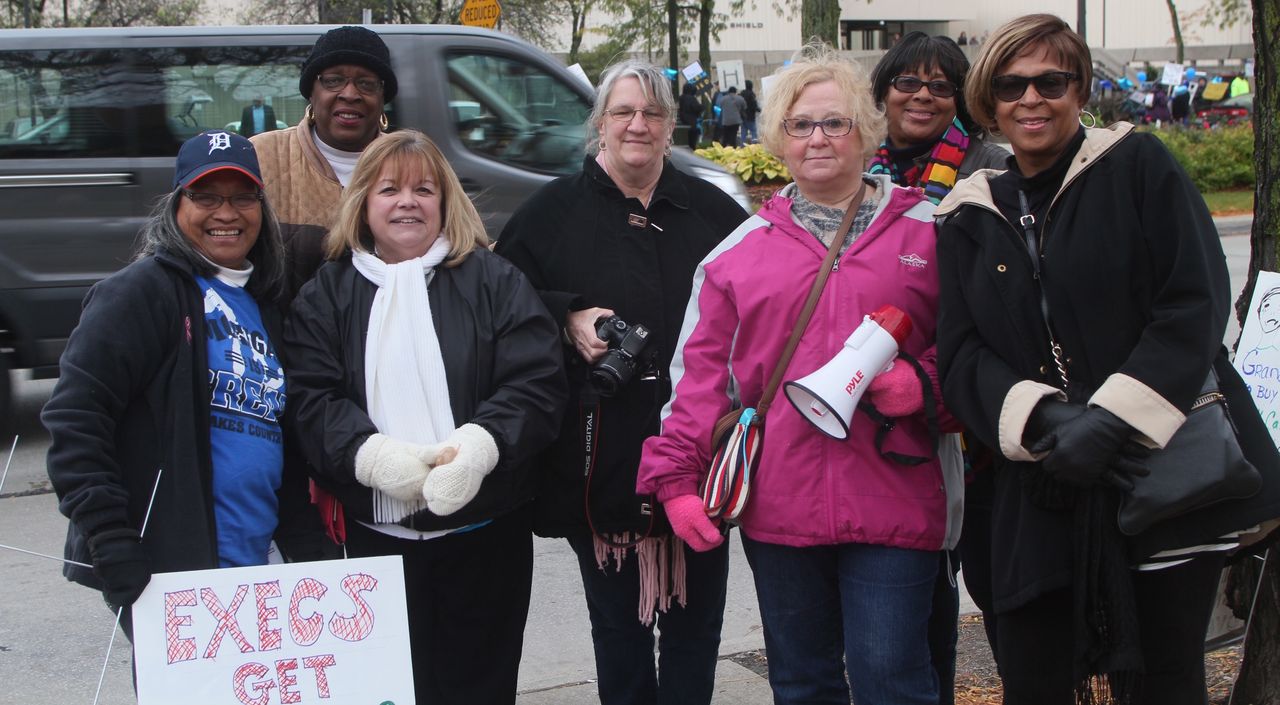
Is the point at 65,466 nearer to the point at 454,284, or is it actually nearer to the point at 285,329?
the point at 285,329

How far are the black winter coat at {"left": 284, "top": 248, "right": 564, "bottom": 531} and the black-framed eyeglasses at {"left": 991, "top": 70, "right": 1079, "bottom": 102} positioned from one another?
1.23 metres

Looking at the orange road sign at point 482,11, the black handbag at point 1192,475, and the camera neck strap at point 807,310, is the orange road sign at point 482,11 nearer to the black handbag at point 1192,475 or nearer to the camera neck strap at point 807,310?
the camera neck strap at point 807,310

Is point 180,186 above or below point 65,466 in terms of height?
above

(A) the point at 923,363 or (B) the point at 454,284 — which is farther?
(B) the point at 454,284

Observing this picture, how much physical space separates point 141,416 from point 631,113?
147 cm

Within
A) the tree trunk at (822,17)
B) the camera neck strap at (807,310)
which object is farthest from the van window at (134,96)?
the tree trunk at (822,17)

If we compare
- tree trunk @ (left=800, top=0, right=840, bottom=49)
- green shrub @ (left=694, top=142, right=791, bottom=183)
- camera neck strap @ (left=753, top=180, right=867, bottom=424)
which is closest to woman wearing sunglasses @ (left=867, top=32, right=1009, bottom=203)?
camera neck strap @ (left=753, top=180, right=867, bottom=424)

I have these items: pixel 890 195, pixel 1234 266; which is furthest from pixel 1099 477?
pixel 1234 266

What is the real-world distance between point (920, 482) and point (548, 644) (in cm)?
218

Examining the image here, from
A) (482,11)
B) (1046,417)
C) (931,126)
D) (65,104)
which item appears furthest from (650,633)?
(482,11)

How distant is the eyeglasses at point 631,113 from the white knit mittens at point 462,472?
0.96m

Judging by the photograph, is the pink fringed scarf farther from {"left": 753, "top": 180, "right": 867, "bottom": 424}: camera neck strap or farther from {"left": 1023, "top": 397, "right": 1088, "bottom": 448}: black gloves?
{"left": 1023, "top": 397, "right": 1088, "bottom": 448}: black gloves

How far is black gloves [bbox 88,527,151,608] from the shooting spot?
2.56 meters

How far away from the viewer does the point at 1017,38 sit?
2.69 meters
